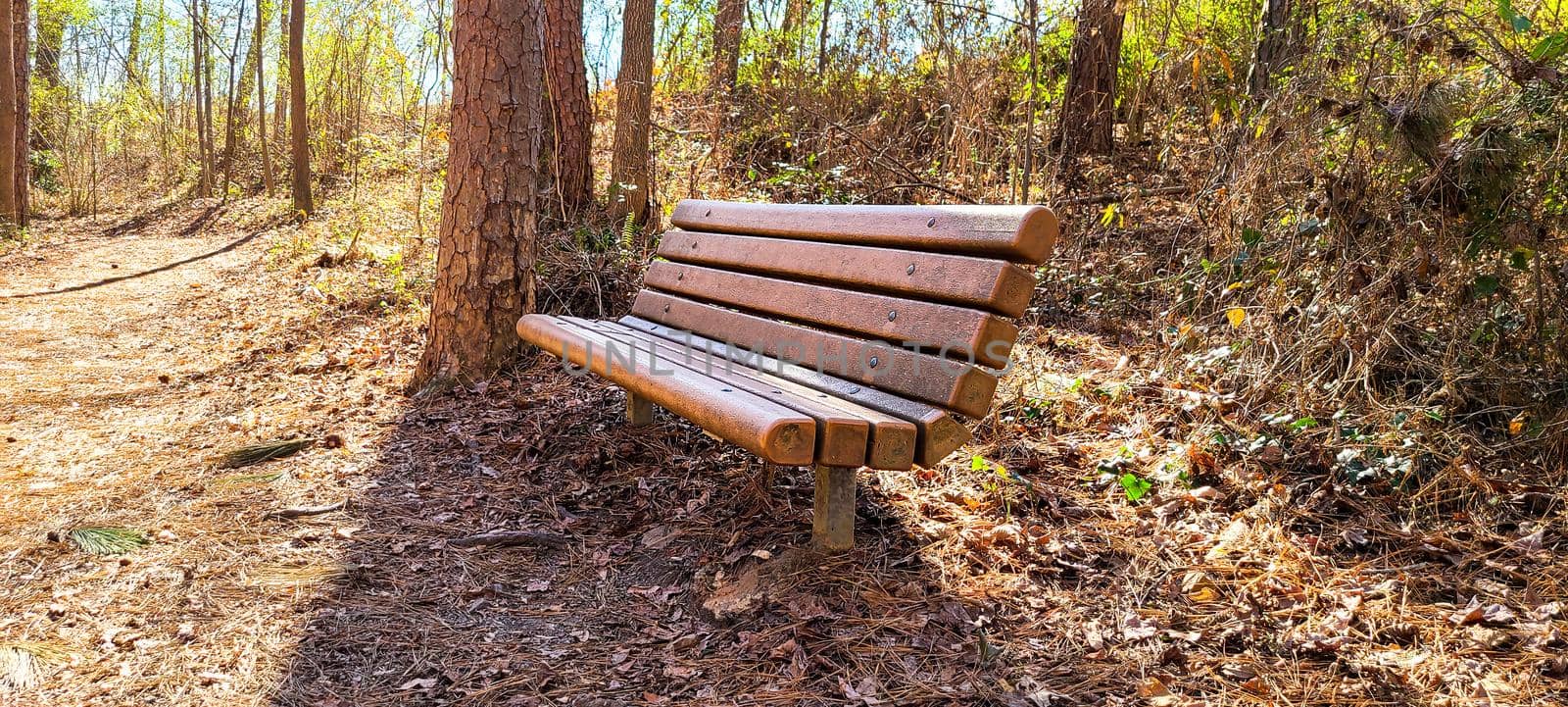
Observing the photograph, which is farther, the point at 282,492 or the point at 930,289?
the point at 282,492

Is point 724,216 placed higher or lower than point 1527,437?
higher

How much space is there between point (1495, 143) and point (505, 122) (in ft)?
12.8

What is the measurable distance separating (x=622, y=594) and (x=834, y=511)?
2.18 feet

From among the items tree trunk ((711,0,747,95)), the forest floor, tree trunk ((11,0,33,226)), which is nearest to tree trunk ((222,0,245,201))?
tree trunk ((11,0,33,226))

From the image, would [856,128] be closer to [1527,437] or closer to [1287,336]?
[1287,336]

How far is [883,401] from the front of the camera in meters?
2.64

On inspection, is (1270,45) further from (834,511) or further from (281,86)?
(281,86)

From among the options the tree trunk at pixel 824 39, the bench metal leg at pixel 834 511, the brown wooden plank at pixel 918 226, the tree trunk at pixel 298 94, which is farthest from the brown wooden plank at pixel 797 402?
the tree trunk at pixel 298 94

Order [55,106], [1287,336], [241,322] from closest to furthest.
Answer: [1287,336], [241,322], [55,106]

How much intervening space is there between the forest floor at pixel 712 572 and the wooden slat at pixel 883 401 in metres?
0.42

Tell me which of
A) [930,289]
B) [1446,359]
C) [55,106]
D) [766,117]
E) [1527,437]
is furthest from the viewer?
[55,106]

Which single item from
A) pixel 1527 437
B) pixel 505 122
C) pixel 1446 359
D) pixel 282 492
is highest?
pixel 505 122

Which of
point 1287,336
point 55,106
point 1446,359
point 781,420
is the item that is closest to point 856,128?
point 1287,336

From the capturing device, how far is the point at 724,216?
13.0 ft
